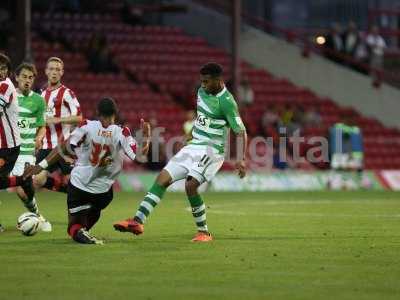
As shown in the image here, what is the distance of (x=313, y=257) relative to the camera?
10.8 metres

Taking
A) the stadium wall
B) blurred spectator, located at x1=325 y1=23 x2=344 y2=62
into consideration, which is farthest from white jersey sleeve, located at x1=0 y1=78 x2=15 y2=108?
blurred spectator, located at x1=325 y1=23 x2=344 y2=62

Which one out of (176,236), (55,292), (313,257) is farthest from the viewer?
(176,236)

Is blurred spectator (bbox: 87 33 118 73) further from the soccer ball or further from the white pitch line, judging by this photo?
the soccer ball

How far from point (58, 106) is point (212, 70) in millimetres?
3397

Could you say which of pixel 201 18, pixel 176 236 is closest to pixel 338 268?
pixel 176 236

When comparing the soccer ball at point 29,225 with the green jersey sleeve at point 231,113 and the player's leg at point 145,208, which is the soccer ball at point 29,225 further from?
the green jersey sleeve at point 231,113

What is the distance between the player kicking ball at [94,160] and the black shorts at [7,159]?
1258 mm

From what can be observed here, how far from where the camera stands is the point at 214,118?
42.3 ft

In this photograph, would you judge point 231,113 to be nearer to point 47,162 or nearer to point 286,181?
point 47,162

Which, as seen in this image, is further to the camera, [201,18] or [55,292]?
[201,18]

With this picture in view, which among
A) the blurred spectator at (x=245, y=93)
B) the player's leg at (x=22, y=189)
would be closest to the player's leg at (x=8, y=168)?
the player's leg at (x=22, y=189)

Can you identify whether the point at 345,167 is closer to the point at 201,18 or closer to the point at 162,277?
the point at 201,18

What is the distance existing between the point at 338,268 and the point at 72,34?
2374cm

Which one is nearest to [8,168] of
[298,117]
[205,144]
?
[205,144]
